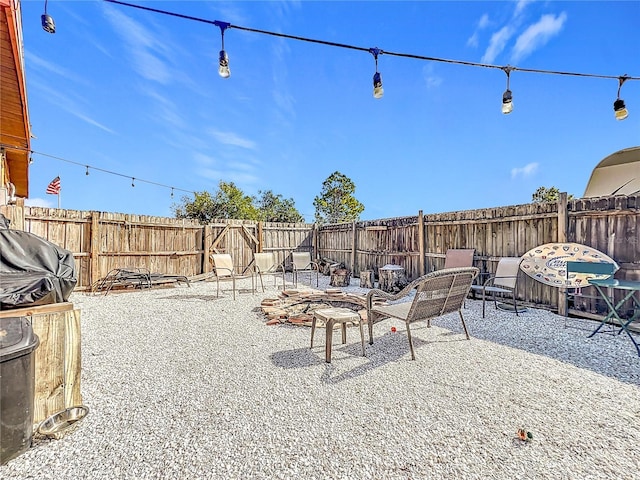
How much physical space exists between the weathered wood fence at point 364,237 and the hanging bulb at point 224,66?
4033 mm

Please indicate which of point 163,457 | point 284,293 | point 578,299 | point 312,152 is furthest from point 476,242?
point 312,152

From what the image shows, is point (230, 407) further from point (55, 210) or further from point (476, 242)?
point (55, 210)

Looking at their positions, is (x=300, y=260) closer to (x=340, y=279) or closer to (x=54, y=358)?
(x=340, y=279)

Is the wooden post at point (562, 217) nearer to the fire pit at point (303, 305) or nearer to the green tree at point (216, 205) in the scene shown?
the fire pit at point (303, 305)

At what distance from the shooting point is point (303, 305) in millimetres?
4957

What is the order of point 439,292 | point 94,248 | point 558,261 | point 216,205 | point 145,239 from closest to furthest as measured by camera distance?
point 439,292 → point 558,261 → point 94,248 → point 145,239 → point 216,205

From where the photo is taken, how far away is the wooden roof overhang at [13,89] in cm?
243

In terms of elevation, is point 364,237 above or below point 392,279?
above

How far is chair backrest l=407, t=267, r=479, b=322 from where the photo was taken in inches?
114

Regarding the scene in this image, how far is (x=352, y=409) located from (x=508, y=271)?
4.28 meters

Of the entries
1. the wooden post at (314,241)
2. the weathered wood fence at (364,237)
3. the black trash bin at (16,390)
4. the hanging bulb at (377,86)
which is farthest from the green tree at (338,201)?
the black trash bin at (16,390)

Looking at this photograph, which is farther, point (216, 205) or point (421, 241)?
point (216, 205)

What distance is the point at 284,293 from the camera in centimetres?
580

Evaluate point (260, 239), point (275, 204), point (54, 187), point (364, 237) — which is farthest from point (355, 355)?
point (275, 204)
